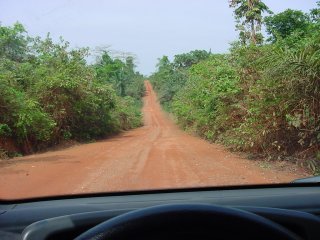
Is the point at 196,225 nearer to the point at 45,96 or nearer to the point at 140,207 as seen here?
the point at 140,207

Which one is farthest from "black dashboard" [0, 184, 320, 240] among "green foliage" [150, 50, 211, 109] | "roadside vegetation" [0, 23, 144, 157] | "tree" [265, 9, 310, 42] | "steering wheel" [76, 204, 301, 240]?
"green foliage" [150, 50, 211, 109]

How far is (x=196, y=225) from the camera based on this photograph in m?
1.70

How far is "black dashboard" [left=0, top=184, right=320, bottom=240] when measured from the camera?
6.88 feet

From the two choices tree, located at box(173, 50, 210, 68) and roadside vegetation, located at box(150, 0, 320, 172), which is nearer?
roadside vegetation, located at box(150, 0, 320, 172)

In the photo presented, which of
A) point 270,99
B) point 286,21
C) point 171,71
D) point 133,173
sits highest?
point 286,21

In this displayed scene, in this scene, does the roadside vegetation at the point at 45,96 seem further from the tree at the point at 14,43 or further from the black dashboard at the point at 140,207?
the black dashboard at the point at 140,207

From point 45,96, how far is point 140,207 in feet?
63.7

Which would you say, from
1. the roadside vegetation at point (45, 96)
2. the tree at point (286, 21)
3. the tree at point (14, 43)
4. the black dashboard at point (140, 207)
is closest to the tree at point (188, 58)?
the tree at point (286, 21)

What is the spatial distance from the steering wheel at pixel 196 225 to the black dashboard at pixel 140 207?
0.41 m

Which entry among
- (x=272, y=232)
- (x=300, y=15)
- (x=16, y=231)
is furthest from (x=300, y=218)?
(x=300, y=15)

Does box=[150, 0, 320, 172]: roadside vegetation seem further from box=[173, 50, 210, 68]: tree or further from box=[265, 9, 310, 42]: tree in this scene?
box=[173, 50, 210, 68]: tree

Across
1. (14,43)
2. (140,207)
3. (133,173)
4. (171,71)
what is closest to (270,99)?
(133,173)

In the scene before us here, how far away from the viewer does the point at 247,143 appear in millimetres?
13422

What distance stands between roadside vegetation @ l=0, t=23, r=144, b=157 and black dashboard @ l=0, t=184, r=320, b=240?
13.4 metres
